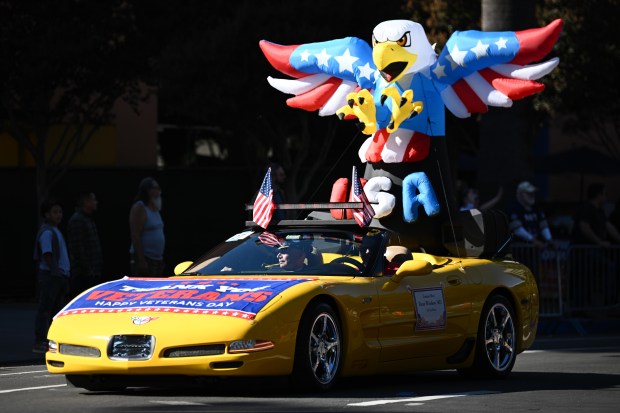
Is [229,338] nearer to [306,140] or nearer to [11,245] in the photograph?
[11,245]

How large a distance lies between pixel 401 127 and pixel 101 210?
11.4m

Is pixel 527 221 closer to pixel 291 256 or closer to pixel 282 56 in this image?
pixel 282 56

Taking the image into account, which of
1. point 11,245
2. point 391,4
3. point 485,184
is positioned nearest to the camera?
point 485,184

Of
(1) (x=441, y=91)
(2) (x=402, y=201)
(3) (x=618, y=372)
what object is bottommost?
(3) (x=618, y=372)

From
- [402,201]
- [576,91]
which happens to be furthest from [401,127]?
[576,91]

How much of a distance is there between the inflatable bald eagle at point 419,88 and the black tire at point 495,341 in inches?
42.5

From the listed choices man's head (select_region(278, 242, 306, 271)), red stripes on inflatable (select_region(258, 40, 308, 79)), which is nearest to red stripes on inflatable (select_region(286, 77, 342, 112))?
red stripes on inflatable (select_region(258, 40, 308, 79))

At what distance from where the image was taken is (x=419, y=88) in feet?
46.7

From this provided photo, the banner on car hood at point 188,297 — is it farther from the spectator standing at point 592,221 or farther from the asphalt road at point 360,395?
the spectator standing at point 592,221

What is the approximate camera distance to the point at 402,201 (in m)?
13.8

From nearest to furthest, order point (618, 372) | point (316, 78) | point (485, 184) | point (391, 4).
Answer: point (618, 372) < point (316, 78) < point (485, 184) < point (391, 4)

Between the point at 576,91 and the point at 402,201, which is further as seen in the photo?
the point at 576,91

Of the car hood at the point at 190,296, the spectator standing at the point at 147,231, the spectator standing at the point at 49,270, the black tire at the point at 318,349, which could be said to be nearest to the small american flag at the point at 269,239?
the car hood at the point at 190,296

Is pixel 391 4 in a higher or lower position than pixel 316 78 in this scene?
higher
